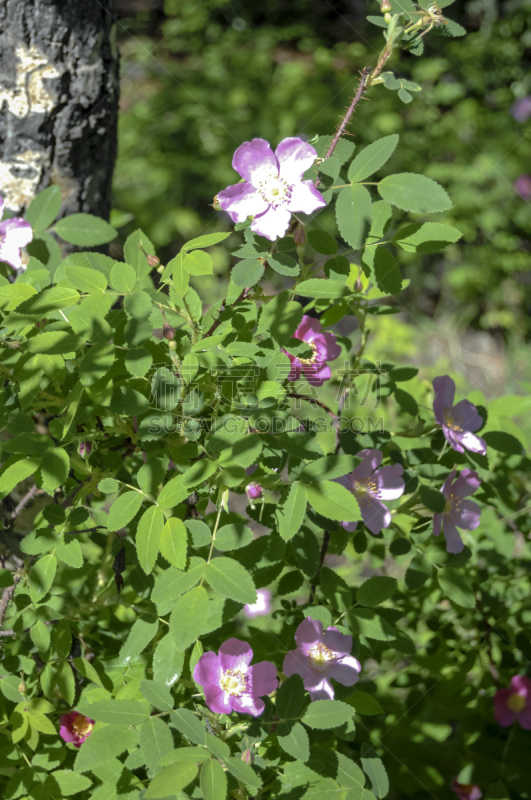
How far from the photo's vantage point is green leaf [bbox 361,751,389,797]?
2.54 feet

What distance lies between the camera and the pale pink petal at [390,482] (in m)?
0.88

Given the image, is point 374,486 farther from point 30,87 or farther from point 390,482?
point 30,87

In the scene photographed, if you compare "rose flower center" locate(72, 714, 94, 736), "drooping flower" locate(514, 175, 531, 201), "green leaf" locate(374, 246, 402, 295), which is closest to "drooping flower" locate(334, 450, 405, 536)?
"green leaf" locate(374, 246, 402, 295)

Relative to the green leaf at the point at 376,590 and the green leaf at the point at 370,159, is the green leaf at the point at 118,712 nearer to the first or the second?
the green leaf at the point at 376,590

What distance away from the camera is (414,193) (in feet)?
2.49

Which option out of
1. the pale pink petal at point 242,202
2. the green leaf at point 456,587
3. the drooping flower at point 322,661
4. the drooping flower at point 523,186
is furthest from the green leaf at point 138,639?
the drooping flower at point 523,186

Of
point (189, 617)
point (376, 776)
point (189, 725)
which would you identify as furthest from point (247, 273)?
point (376, 776)

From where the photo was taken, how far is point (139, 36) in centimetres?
514

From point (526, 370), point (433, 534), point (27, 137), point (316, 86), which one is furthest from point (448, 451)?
point (316, 86)

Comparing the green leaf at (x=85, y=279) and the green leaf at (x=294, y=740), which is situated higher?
the green leaf at (x=85, y=279)

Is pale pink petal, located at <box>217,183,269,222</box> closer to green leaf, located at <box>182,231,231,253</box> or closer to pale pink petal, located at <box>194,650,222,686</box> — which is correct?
green leaf, located at <box>182,231,231,253</box>

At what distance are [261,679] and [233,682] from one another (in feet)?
0.11

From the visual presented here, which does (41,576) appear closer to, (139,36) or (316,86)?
(316,86)

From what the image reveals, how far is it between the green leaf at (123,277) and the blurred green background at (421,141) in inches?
97.0
